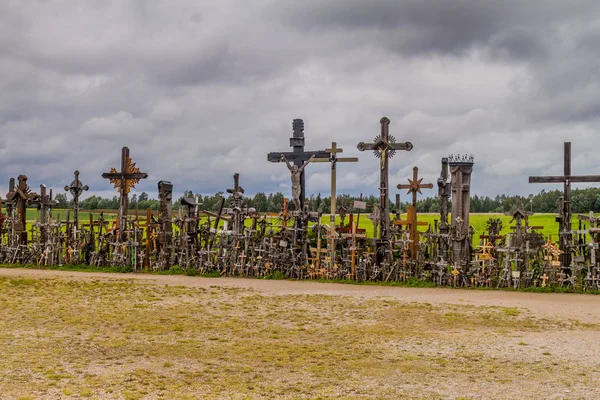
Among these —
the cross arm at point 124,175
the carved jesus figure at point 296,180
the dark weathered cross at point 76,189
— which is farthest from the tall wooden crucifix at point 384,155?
the dark weathered cross at point 76,189

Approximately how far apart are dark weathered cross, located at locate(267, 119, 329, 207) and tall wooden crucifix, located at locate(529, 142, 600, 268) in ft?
29.8

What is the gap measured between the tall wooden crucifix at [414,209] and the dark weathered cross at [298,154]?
3791 millimetres

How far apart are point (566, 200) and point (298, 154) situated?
406 inches

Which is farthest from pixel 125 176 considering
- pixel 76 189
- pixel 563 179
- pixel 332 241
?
pixel 563 179

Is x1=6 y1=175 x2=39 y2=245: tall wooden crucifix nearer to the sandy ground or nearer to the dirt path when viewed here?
the dirt path

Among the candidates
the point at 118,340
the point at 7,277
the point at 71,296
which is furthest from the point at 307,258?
the point at 118,340

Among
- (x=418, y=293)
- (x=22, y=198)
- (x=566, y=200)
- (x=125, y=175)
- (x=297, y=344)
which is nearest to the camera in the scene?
(x=297, y=344)

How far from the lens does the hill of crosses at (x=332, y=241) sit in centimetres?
2119

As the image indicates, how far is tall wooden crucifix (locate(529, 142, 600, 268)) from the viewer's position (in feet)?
68.9

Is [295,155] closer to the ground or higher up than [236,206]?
higher up

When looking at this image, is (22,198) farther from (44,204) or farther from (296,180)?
(296,180)

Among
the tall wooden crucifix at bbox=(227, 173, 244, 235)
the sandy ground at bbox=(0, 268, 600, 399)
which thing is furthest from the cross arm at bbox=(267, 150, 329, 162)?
the sandy ground at bbox=(0, 268, 600, 399)

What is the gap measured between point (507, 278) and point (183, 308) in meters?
10.8

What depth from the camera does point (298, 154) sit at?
2631 cm
